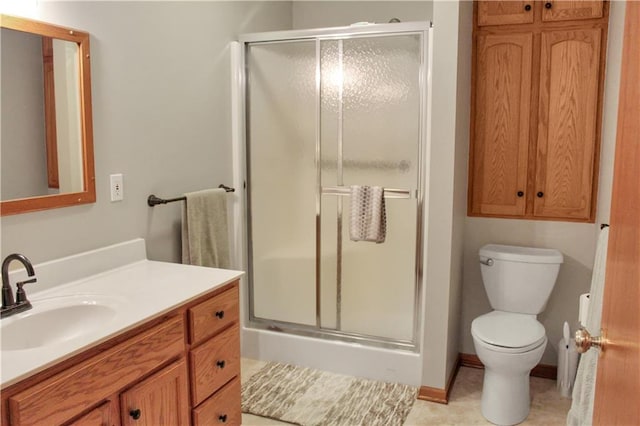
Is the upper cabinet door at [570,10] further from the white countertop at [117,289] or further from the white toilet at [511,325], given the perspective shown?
the white countertop at [117,289]

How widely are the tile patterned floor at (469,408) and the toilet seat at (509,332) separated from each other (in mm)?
390

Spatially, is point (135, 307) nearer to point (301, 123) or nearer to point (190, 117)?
point (190, 117)

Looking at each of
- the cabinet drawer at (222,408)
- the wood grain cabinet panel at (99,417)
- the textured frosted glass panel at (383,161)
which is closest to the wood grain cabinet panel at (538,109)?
the textured frosted glass panel at (383,161)

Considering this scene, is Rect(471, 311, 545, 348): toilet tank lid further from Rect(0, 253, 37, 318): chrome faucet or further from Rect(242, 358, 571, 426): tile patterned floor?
Rect(0, 253, 37, 318): chrome faucet

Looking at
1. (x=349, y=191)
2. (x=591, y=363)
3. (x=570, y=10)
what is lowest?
(x=591, y=363)

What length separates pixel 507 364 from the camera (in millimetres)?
2549

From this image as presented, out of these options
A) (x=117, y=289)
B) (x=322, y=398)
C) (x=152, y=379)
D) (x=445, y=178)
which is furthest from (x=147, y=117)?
(x=322, y=398)

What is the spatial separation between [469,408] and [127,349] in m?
1.85

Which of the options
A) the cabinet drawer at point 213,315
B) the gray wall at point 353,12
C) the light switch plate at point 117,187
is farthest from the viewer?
the gray wall at point 353,12

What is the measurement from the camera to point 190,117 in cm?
268

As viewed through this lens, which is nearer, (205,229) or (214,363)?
(214,363)

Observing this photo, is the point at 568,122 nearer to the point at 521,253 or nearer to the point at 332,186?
the point at 521,253

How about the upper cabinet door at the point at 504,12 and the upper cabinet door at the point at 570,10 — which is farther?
the upper cabinet door at the point at 504,12

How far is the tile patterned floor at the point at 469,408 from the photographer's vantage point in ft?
8.59
